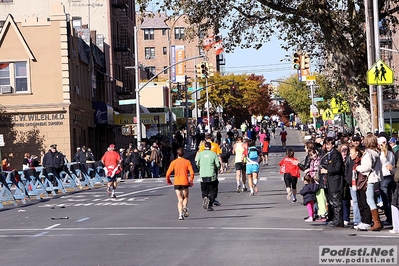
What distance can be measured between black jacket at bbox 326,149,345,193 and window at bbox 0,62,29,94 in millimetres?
35758

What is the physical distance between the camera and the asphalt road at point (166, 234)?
13828 mm

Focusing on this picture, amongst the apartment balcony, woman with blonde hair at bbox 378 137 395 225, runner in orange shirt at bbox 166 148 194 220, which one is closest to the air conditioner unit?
the apartment balcony

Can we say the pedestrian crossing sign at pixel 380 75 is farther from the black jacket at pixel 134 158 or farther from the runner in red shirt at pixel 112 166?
the black jacket at pixel 134 158

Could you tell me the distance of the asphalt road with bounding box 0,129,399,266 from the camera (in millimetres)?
13828

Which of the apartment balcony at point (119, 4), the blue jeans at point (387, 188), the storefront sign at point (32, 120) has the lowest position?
the blue jeans at point (387, 188)

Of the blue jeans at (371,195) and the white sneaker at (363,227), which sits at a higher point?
the blue jeans at (371,195)

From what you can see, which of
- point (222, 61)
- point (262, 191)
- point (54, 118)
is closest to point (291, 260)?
Answer: point (262, 191)

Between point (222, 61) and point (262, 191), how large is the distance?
11761 centimetres

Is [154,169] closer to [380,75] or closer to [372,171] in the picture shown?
[380,75]

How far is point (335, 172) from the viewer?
729 inches

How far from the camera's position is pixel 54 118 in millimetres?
52219

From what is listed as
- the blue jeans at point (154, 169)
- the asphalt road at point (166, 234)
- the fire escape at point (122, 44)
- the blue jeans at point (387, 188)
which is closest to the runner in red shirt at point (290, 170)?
the asphalt road at point (166, 234)

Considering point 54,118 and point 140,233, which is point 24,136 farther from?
point 140,233

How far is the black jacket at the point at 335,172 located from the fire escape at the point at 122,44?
5377 cm
